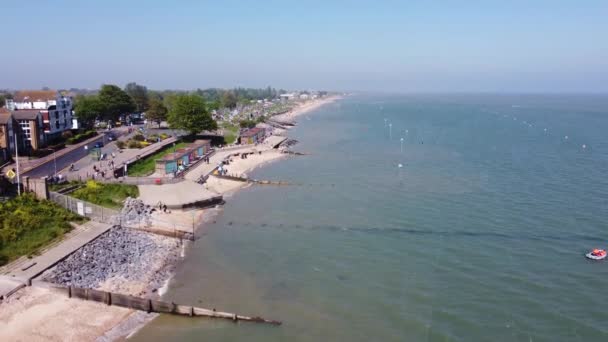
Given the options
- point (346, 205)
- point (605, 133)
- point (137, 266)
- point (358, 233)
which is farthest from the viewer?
point (605, 133)

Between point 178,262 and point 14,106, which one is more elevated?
point 14,106

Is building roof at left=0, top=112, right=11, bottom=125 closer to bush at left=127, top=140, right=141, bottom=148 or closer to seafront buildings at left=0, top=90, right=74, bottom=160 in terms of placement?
seafront buildings at left=0, top=90, right=74, bottom=160

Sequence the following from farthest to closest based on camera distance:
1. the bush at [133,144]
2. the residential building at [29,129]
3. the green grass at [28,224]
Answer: the bush at [133,144], the residential building at [29,129], the green grass at [28,224]

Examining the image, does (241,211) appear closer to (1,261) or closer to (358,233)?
(358,233)

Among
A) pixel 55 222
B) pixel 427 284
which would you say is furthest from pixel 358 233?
pixel 55 222

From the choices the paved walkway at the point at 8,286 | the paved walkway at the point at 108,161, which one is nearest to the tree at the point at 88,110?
the paved walkway at the point at 108,161

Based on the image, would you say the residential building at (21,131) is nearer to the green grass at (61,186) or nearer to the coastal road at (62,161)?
the coastal road at (62,161)
